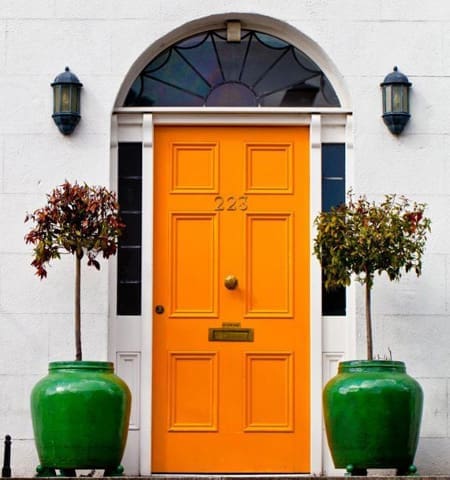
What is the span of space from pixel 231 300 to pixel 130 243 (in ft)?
2.88

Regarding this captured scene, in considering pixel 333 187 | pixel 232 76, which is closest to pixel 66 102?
pixel 232 76

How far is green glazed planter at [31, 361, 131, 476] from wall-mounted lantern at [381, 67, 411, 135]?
2897mm

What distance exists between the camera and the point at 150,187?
11305mm

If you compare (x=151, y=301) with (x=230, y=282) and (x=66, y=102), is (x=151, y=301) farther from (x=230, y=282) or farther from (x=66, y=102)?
(x=66, y=102)

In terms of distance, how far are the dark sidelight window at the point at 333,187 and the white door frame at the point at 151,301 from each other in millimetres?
53

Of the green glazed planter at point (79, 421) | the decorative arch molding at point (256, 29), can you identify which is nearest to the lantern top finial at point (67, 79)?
the decorative arch molding at point (256, 29)

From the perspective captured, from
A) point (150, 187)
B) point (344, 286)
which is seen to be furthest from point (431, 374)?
point (150, 187)

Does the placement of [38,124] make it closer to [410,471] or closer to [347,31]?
[347,31]

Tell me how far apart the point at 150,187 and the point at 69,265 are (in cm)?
87

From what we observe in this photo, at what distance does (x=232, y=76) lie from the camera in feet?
37.8

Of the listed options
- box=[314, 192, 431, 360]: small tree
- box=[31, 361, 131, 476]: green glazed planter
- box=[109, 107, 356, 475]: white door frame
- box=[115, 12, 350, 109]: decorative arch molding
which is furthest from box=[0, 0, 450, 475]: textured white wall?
box=[31, 361, 131, 476]: green glazed planter

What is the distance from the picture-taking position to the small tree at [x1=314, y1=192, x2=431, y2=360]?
10.3 meters

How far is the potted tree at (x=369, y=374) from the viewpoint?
10.0m

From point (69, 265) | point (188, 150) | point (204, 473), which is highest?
point (188, 150)
